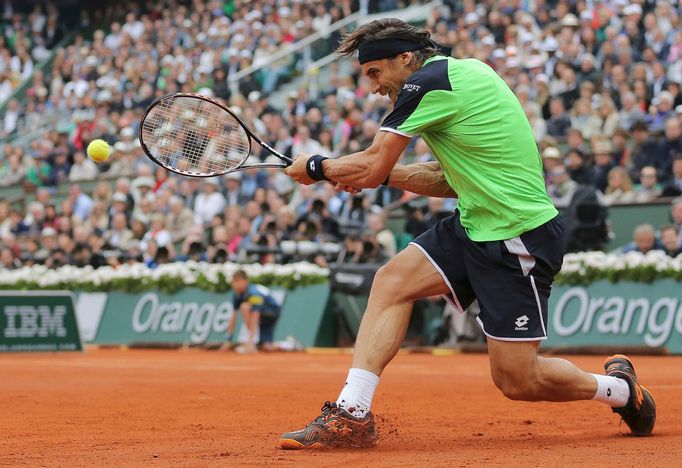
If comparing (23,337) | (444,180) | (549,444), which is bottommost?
(23,337)

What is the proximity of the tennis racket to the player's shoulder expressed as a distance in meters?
1.26

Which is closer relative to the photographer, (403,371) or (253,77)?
(403,371)

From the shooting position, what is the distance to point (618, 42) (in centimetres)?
1895

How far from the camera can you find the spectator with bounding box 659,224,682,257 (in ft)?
50.2

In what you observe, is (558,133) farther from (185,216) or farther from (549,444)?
(549,444)

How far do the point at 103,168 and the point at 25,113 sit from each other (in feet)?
22.8

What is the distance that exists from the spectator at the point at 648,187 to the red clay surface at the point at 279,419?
3.40 meters

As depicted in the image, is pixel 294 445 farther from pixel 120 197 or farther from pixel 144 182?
pixel 120 197

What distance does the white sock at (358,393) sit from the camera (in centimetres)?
593

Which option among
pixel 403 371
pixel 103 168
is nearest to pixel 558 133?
pixel 403 371

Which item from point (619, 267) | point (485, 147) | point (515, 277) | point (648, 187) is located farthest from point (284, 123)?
point (515, 277)

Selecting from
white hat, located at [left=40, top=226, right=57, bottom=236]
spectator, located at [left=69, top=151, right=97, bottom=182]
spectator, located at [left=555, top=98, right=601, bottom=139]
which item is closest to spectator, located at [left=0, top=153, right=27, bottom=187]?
spectator, located at [left=69, top=151, right=97, bottom=182]

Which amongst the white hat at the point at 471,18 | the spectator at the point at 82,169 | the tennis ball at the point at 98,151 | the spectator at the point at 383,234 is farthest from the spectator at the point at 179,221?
the tennis ball at the point at 98,151

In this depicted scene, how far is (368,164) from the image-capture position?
19.5 ft
